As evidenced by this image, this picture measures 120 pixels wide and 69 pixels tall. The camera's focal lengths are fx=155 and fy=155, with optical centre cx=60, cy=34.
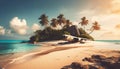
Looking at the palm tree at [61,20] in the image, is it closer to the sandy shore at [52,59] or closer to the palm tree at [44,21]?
the palm tree at [44,21]

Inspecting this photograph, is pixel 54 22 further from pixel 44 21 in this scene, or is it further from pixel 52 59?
pixel 52 59

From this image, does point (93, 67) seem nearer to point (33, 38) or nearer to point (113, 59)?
point (113, 59)

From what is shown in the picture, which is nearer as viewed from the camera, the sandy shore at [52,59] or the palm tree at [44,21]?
the sandy shore at [52,59]

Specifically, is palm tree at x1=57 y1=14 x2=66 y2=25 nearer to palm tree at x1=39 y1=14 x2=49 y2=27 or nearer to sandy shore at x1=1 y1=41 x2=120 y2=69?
palm tree at x1=39 y1=14 x2=49 y2=27

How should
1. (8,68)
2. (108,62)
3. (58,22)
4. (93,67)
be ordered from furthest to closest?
(58,22), (8,68), (108,62), (93,67)

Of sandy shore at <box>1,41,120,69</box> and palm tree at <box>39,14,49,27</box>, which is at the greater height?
palm tree at <box>39,14,49,27</box>

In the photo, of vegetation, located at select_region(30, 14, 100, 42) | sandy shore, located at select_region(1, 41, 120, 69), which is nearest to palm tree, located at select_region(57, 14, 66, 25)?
vegetation, located at select_region(30, 14, 100, 42)

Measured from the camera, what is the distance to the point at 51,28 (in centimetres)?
5872

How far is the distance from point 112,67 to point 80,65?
169 cm

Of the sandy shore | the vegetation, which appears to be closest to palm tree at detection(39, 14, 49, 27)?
the vegetation

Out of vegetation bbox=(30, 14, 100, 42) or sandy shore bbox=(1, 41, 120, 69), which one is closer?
sandy shore bbox=(1, 41, 120, 69)

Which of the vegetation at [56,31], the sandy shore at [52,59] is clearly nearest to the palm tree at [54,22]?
the vegetation at [56,31]

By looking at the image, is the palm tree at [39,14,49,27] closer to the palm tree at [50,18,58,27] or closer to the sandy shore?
the palm tree at [50,18,58,27]

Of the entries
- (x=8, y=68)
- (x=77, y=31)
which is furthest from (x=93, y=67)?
(x=77, y=31)
